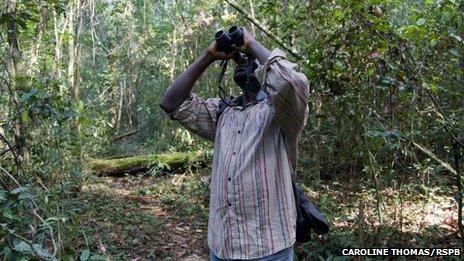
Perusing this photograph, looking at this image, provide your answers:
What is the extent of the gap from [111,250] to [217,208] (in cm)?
303

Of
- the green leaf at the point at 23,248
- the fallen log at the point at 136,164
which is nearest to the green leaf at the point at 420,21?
the green leaf at the point at 23,248

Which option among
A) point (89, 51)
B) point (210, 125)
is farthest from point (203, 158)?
point (89, 51)

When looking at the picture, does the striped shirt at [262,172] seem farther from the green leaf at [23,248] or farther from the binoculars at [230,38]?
the green leaf at [23,248]

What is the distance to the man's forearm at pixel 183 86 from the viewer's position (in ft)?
6.77

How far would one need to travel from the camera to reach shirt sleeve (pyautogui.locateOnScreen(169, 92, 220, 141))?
214cm

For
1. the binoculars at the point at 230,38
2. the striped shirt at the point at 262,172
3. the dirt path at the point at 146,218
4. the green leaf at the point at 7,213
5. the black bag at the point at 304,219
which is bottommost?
the dirt path at the point at 146,218

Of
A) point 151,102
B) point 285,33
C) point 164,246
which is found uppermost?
point 285,33

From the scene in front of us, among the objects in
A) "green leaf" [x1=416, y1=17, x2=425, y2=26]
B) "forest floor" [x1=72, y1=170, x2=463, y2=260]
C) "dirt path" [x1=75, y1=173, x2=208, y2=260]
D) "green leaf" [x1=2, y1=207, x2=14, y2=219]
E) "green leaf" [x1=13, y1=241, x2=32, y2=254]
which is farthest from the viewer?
"dirt path" [x1=75, y1=173, x2=208, y2=260]

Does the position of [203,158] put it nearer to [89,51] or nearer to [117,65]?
[117,65]

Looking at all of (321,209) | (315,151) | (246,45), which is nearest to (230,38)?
(246,45)

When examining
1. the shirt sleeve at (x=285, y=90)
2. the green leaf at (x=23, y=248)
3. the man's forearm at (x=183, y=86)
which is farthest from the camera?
the man's forearm at (x=183, y=86)

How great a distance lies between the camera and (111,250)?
4523mm

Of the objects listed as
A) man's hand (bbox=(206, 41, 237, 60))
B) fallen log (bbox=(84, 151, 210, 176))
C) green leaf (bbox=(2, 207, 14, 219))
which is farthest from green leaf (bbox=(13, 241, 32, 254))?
fallen log (bbox=(84, 151, 210, 176))

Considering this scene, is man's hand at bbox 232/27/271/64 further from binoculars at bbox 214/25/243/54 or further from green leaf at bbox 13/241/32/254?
green leaf at bbox 13/241/32/254
